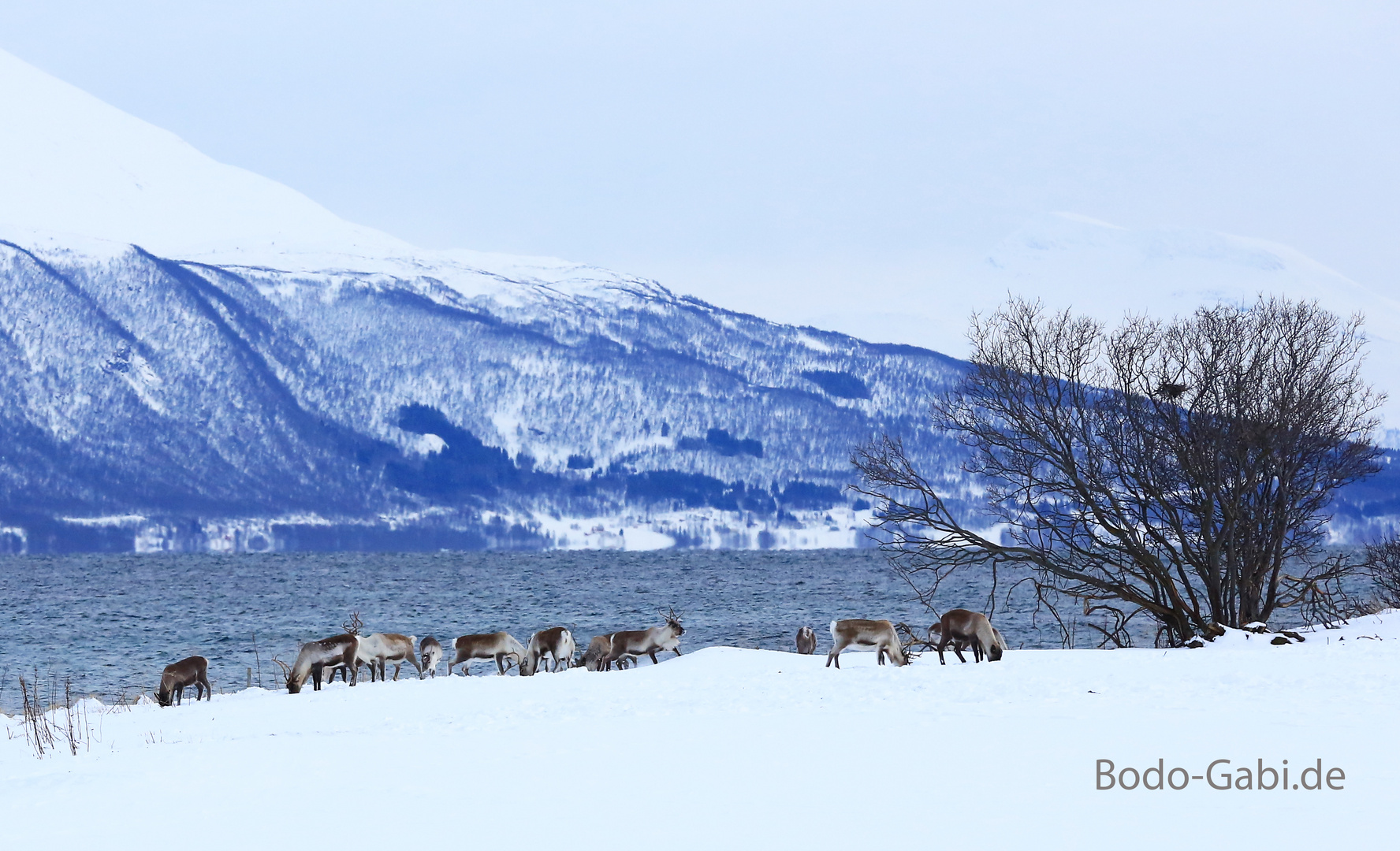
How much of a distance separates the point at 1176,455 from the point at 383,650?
682 inches

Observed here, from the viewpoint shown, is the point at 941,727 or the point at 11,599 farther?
the point at 11,599

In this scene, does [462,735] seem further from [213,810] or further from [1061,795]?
[1061,795]

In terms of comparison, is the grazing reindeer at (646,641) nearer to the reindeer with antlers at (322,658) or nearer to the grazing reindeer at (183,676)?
the reindeer with antlers at (322,658)

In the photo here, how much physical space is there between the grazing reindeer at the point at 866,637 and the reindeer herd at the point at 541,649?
0.05 ft

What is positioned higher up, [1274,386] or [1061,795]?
[1274,386]

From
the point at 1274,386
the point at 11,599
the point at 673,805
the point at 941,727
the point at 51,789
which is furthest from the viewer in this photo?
the point at 11,599

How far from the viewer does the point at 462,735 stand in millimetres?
15023

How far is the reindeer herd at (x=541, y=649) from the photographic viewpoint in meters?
23.6

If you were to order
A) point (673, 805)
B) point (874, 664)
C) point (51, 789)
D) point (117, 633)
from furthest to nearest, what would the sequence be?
point (117, 633) < point (874, 664) < point (51, 789) < point (673, 805)

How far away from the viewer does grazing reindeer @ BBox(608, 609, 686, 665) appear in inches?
Answer: 1093

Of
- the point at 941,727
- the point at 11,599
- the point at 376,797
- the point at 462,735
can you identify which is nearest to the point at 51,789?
the point at 376,797

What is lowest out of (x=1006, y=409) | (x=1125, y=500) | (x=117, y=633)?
Result: (x=117, y=633)

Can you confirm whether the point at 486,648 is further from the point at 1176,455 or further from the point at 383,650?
the point at 1176,455

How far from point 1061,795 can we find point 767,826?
7.83ft
